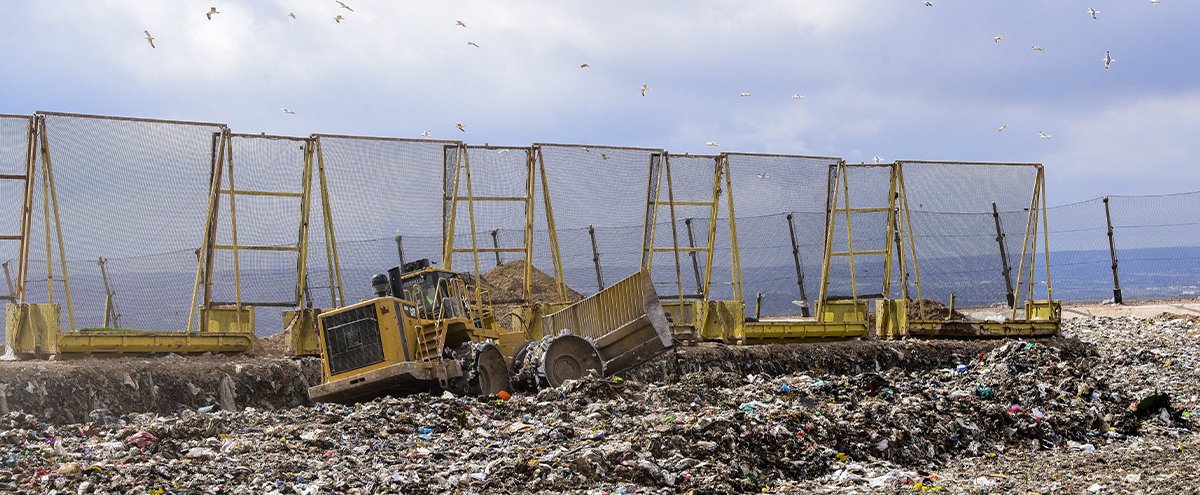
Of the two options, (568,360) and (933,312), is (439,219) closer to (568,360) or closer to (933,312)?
(568,360)

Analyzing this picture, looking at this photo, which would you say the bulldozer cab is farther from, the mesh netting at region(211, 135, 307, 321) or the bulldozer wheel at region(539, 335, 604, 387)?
the mesh netting at region(211, 135, 307, 321)

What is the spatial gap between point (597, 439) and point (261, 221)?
24.1 feet

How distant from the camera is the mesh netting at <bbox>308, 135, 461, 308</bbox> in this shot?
14.2 m

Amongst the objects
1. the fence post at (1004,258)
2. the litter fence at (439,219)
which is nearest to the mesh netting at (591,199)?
the litter fence at (439,219)

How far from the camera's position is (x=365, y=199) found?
1464 centimetres

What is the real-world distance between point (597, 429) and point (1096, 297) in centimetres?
1779

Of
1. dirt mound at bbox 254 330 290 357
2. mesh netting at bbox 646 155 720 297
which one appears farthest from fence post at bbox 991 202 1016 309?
dirt mound at bbox 254 330 290 357

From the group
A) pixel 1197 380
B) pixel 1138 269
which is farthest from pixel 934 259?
pixel 1197 380

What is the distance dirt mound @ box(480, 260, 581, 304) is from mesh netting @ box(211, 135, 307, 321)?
3.94 meters

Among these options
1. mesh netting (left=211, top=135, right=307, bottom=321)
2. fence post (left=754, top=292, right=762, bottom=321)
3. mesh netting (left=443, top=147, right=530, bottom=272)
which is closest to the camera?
mesh netting (left=211, top=135, right=307, bottom=321)

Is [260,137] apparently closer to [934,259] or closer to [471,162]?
[471,162]

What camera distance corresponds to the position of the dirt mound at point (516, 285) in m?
17.4

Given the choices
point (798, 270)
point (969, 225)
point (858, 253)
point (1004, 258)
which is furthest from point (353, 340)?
point (1004, 258)

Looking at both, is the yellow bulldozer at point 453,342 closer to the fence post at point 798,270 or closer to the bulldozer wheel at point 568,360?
the bulldozer wheel at point 568,360
